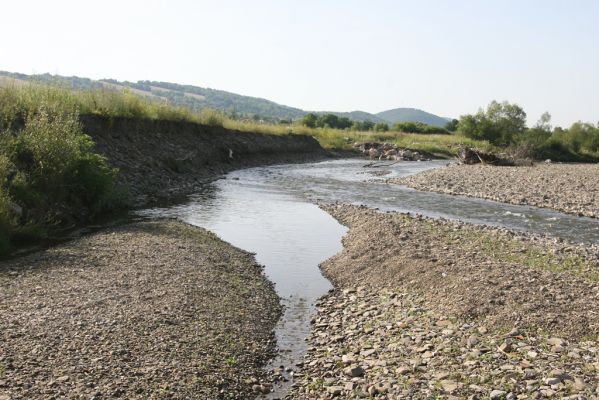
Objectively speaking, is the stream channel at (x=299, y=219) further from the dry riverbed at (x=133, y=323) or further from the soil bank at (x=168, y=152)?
the soil bank at (x=168, y=152)

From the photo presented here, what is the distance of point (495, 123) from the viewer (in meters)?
89.8

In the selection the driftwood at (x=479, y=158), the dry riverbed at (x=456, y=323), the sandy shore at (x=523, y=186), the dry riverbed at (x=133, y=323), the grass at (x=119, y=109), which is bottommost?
the dry riverbed at (x=133, y=323)

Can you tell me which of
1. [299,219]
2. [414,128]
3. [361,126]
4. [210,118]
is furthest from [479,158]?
[361,126]

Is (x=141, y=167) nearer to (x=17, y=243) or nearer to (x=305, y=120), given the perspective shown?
(x=17, y=243)

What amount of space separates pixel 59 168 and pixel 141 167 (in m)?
11.5

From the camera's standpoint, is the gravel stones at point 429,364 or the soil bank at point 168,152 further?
the soil bank at point 168,152

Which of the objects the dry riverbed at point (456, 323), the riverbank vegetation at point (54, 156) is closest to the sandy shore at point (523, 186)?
the dry riverbed at point (456, 323)

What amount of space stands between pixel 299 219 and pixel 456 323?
13.4 m

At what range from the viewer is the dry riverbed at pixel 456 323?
7.77 m

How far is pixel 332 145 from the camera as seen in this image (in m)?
72.6

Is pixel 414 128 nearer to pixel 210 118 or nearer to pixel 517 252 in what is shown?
pixel 210 118

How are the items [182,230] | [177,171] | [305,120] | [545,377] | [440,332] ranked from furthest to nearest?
[305,120] < [177,171] < [182,230] < [440,332] < [545,377]

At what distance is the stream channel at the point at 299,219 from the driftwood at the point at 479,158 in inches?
640

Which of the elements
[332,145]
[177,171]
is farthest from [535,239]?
[332,145]
